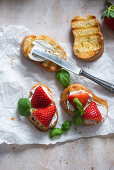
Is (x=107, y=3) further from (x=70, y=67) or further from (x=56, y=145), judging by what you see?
(x=56, y=145)

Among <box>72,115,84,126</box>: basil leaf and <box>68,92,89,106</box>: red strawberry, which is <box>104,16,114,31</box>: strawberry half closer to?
<box>68,92,89,106</box>: red strawberry

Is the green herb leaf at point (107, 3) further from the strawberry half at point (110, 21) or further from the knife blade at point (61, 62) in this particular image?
the knife blade at point (61, 62)

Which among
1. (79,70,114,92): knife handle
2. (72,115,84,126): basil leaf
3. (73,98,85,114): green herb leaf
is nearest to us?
(73,98,85,114): green herb leaf

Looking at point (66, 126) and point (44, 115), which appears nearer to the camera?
point (44, 115)

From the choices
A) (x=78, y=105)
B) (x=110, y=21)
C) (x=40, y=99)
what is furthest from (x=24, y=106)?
(x=110, y=21)

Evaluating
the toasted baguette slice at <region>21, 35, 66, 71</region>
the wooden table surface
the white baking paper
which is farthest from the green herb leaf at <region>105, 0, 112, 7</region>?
the toasted baguette slice at <region>21, 35, 66, 71</region>

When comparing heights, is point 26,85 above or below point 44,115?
above

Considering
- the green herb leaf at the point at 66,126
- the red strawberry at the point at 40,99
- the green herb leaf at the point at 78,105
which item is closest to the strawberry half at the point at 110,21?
the green herb leaf at the point at 78,105
